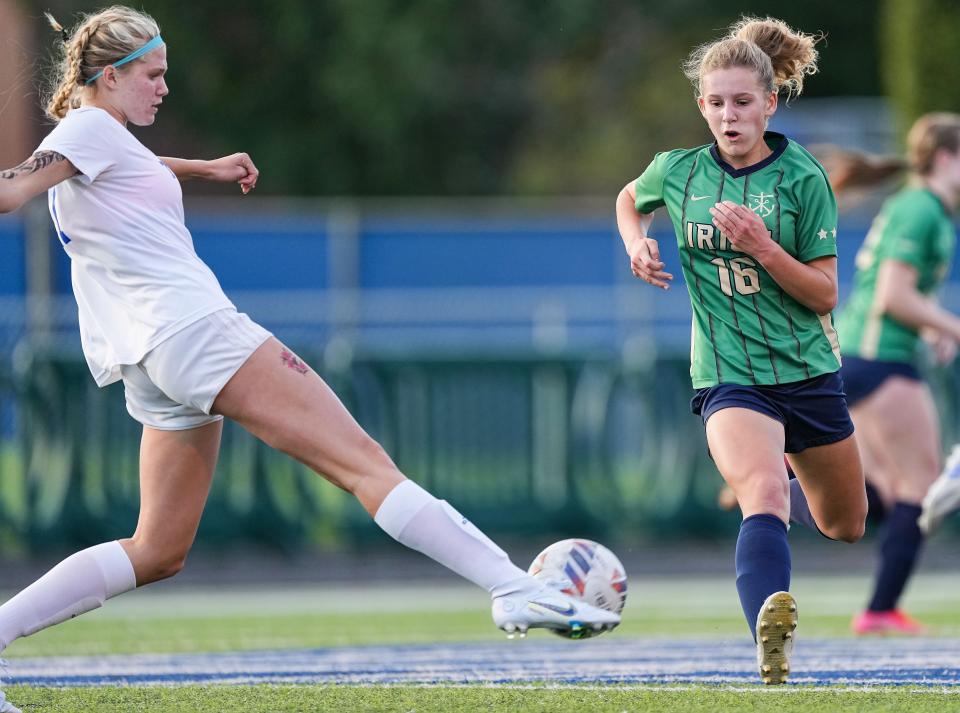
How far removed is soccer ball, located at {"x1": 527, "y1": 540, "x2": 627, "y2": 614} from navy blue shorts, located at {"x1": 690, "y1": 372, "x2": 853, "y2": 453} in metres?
0.60

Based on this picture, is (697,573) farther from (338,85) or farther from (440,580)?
(338,85)

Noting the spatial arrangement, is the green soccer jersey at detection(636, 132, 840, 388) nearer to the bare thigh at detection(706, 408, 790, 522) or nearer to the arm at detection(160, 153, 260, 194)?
the bare thigh at detection(706, 408, 790, 522)

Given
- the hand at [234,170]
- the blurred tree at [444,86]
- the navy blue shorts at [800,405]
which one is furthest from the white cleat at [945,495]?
the blurred tree at [444,86]

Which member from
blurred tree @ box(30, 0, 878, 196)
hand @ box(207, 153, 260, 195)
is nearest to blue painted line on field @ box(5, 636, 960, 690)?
hand @ box(207, 153, 260, 195)

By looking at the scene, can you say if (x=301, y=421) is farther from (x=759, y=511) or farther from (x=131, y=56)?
(x=759, y=511)

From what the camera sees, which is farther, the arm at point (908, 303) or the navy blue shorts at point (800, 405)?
the arm at point (908, 303)

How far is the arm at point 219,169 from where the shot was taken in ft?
19.3

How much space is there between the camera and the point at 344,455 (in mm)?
5262

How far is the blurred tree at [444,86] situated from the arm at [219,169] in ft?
99.4

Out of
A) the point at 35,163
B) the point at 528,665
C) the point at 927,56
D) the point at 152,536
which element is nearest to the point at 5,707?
the point at 152,536

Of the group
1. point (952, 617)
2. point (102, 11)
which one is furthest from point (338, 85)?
point (102, 11)

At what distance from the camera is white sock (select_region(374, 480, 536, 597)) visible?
5.28m

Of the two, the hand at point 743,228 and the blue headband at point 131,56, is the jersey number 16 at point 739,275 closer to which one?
the hand at point 743,228

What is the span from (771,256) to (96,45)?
7.14 ft
